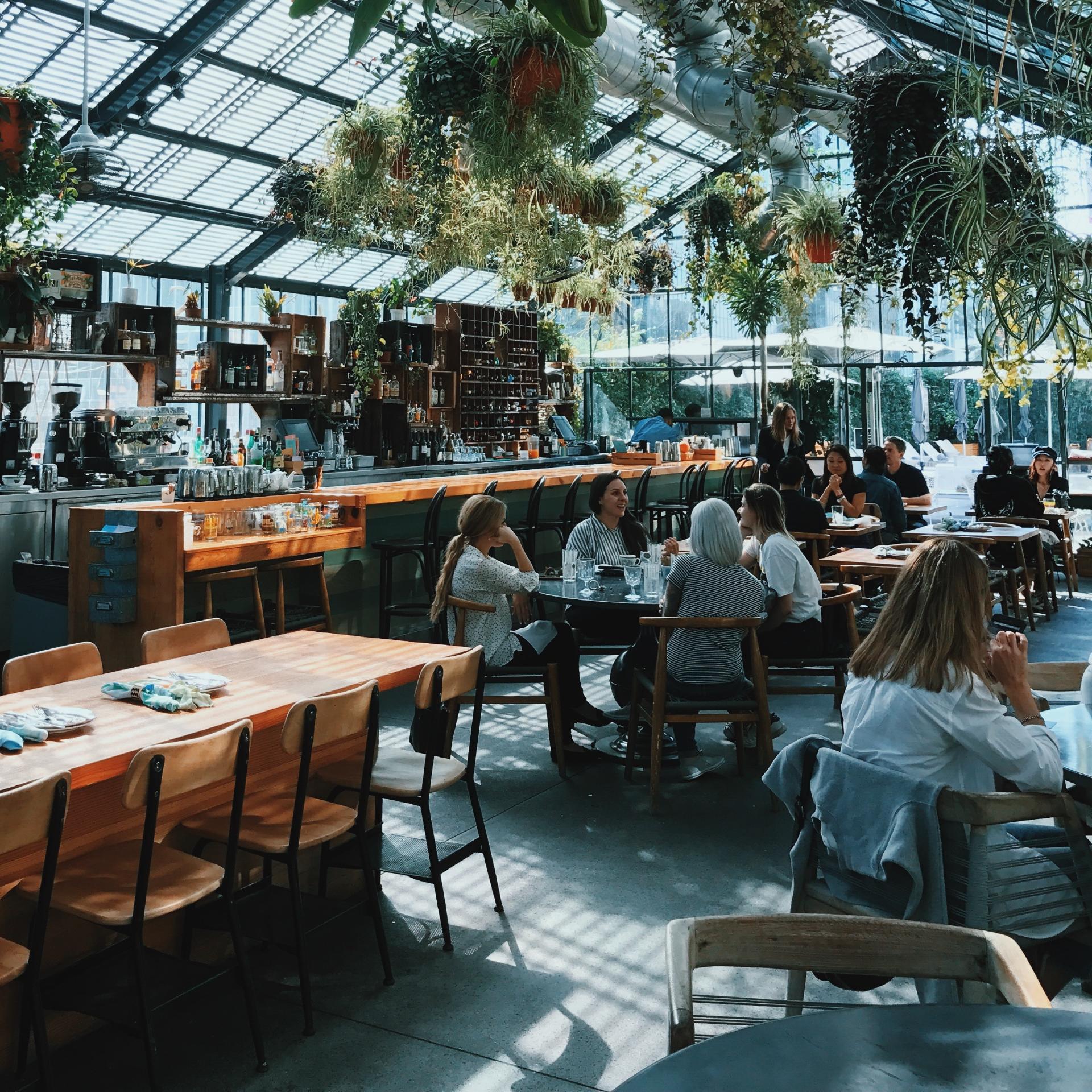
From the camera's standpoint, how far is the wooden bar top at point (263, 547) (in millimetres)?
6152

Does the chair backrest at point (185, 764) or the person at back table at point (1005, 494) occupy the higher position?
the person at back table at point (1005, 494)

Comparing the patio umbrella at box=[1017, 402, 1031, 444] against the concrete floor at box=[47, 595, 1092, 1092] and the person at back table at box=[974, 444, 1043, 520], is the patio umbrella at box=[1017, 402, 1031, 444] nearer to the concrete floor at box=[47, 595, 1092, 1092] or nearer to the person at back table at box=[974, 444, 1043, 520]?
the person at back table at box=[974, 444, 1043, 520]

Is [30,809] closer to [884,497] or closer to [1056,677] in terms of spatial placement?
[1056,677]

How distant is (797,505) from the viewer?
8.00m

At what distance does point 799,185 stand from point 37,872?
37.7ft

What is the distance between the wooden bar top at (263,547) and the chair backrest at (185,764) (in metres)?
3.36

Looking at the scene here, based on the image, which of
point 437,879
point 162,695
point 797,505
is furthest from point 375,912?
point 797,505

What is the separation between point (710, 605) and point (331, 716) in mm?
2192

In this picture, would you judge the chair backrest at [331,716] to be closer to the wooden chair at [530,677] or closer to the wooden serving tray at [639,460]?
the wooden chair at [530,677]

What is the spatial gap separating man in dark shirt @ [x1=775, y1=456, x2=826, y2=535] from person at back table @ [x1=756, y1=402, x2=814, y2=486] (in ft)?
7.32

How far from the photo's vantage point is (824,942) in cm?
179

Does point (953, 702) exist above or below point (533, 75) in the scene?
below

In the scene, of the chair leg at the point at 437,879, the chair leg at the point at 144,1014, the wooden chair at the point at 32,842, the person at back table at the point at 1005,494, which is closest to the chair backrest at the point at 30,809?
the wooden chair at the point at 32,842

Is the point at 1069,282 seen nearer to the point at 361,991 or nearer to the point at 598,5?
the point at 598,5
